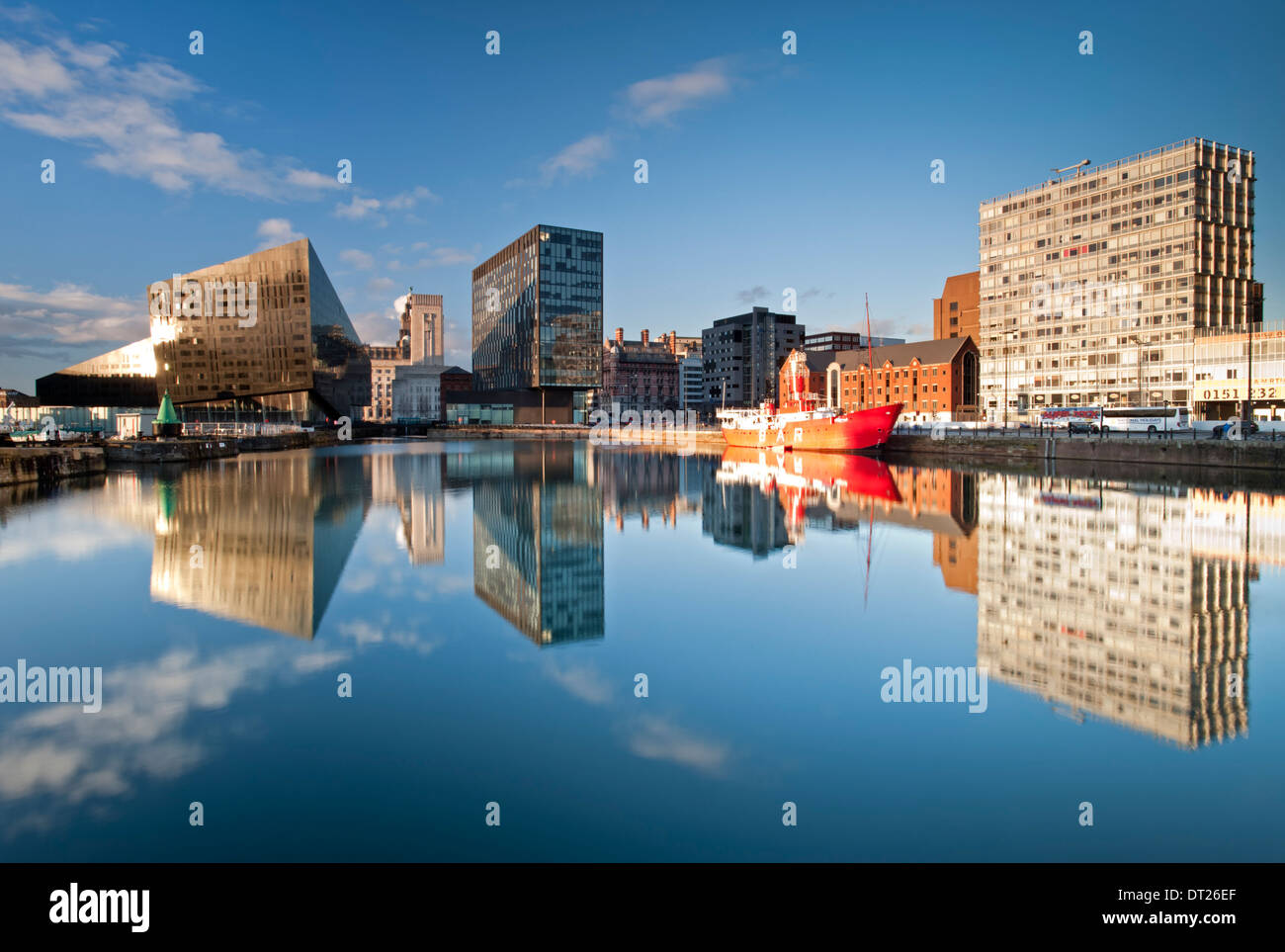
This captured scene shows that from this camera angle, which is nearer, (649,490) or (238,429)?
(649,490)

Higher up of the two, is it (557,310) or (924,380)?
(557,310)

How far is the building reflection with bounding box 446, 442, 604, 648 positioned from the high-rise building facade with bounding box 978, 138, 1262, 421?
6663 cm

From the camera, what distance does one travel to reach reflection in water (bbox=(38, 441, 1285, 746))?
886 centimetres

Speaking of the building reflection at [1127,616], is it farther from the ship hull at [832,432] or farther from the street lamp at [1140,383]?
the street lamp at [1140,383]

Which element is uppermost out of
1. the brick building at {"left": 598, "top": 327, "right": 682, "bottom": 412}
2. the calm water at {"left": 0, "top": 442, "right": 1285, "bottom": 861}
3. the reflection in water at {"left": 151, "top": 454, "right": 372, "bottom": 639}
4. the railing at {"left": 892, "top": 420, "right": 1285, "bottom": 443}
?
the brick building at {"left": 598, "top": 327, "right": 682, "bottom": 412}

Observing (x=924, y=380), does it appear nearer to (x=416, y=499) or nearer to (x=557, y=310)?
(x=557, y=310)

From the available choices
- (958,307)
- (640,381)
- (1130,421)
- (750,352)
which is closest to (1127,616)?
(1130,421)

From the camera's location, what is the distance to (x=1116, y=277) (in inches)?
3071

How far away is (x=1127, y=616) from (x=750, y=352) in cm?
14372

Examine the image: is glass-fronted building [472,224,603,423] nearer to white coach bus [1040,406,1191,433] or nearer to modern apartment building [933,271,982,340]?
modern apartment building [933,271,982,340]

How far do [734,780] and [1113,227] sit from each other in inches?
3638

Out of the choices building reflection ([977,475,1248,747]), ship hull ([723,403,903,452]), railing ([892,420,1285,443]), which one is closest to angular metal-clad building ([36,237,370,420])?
ship hull ([723,403,903,452])

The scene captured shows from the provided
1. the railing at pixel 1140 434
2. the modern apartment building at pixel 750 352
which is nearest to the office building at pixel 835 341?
the modern apartment building at pixel 750 352
